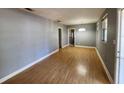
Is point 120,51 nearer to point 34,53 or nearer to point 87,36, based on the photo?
point 34,53

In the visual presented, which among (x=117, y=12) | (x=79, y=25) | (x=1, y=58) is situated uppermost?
(x=79, y=25)

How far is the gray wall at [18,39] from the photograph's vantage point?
3.37m

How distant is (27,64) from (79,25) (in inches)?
311

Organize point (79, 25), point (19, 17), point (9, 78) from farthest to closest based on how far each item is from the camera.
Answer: point (79, 25), point (19, 17), point (9, 78)

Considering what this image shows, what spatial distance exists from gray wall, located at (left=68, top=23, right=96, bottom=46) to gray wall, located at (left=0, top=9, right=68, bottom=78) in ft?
19.3

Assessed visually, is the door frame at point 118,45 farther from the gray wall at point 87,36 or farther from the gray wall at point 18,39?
the gray wall at point 87,36

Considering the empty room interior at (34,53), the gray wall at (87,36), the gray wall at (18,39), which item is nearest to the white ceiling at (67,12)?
the empty room interior at (34,53)

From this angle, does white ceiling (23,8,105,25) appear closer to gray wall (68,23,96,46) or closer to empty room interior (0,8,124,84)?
empty room interior (0,8,124,84)

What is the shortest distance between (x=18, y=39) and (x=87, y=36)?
7.88 m
